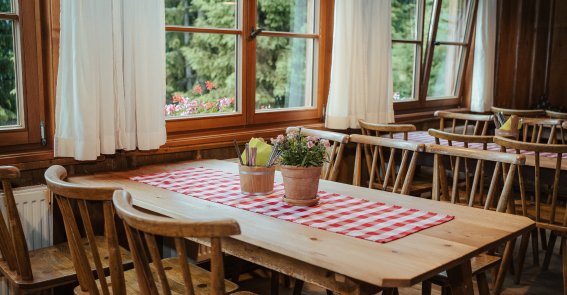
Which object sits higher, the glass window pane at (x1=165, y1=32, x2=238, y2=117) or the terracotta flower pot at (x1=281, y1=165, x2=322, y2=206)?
the glass window pane at (x1=165, y1=32, x2=238, y2=117)

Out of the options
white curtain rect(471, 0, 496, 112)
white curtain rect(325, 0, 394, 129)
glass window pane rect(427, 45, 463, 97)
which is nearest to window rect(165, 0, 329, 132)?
white curtain rect(325, 0, 394, 129)

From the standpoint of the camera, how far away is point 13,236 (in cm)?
222

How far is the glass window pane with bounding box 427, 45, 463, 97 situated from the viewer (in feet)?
17.8

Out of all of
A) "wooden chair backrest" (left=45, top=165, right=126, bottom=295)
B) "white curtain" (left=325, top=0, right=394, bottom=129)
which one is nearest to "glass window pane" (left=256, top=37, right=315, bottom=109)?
"white curtain" (left=325, top=0, right=394, bottom=129)

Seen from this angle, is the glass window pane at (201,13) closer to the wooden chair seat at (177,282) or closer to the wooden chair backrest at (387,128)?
the wooden chair backrest at (387,128)

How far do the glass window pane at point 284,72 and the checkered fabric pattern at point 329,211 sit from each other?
120 centimetres

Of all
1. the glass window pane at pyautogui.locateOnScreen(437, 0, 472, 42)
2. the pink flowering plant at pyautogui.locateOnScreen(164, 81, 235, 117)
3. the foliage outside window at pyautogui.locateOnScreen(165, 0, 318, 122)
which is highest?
the glass window pane at pyautogui.locateOnScreen(437, 0, 472, 42)

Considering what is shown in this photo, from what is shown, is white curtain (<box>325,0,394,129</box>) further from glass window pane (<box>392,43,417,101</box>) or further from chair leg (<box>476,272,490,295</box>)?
chair leg (<box>476,272,490,295</box>)

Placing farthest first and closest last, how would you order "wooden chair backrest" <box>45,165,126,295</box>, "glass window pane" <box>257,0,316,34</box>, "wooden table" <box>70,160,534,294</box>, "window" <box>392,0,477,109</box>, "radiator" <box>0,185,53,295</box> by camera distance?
"window" <box>392,0,477,109</box> → "glass window pane" <box>257,0,316,34</box> → "radiator" <box>0,185,53,295</box> → "wooden chair backrest" <box>45,165,126,295</box> → "wooden table" <box>70,160,534,294</box>

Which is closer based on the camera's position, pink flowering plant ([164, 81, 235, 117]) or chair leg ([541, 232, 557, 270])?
pink flowering plant ([164, 81, 235, 117])

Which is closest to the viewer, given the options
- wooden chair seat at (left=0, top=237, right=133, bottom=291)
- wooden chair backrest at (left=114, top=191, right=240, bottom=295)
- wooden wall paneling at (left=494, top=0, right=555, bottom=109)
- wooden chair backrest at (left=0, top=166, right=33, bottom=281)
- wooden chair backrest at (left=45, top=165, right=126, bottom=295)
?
wooden chair backrest at (left=114, top=191, right=240, bottom=295)

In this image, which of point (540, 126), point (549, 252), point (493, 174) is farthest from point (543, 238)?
point (493, 174)

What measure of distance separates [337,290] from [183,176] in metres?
1.30

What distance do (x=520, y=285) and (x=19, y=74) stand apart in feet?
9.02
